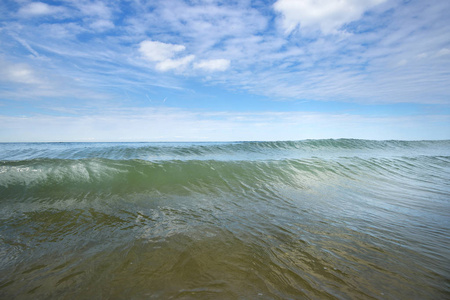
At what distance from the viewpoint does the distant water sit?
198cm

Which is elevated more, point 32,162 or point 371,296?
point 32,162

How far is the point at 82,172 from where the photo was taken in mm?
7105

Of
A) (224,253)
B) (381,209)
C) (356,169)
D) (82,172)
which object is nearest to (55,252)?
(224,253)

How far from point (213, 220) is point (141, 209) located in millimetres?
1747

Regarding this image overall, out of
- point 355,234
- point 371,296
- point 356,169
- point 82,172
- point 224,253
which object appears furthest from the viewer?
point 356,169

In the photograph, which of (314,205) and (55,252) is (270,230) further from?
(55,252)

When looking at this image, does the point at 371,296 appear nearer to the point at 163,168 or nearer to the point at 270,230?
the point at 270,230

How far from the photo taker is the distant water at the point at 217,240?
198 centimetres

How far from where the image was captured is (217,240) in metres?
2.93

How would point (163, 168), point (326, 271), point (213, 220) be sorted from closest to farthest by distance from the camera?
point (326, 271) < point (213, 220) < point (163, 168)

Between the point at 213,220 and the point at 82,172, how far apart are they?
6.02 meters

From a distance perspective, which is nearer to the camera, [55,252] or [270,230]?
[55,252]

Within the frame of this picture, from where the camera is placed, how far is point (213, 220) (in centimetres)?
370

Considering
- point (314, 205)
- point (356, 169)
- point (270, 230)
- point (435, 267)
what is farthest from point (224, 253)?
point (356, 169)
